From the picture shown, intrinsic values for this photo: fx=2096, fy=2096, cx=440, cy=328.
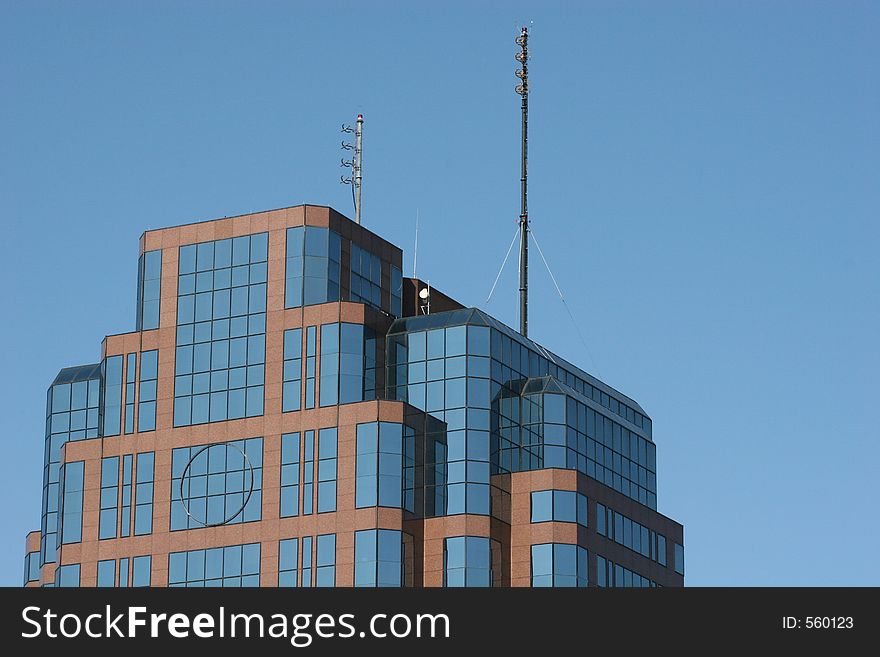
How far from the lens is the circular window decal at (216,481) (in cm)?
11281

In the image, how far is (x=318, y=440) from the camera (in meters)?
112

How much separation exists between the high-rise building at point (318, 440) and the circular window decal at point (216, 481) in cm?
12

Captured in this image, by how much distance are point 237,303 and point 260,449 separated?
27.9 feet

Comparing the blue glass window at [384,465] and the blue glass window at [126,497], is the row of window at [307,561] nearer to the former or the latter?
the blue glass window at [384,465]

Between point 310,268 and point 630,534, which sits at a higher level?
point 310,268

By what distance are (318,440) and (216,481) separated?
654 centimetres

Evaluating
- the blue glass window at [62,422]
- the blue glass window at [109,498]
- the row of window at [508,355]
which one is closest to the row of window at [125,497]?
the blue glass window at [109,498]

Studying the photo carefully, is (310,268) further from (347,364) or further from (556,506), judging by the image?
(556,506)

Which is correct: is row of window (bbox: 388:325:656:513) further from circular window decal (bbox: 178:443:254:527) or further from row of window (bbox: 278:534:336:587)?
circular window decal (bbox: 178:443:254:527)

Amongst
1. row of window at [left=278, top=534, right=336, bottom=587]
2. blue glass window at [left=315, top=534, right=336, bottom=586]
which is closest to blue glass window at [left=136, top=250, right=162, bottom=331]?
row of window at [left=278, top=534, right=336, bottom=587]

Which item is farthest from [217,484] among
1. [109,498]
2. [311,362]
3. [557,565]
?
[557,565]

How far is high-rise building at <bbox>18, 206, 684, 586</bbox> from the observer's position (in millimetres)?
110312

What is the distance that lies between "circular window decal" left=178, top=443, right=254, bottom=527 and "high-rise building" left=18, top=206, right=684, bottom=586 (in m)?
0.12
